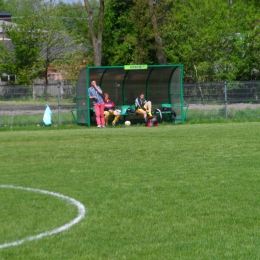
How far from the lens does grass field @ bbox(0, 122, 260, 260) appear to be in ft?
23.4

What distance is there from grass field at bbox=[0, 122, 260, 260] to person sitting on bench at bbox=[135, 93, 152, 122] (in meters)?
9.26

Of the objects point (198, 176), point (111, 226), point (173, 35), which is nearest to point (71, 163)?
point (198, 176)

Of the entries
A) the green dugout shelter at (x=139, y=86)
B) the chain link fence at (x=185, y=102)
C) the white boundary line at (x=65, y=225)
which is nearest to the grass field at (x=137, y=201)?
the white boundary line at (x=65, y=225)

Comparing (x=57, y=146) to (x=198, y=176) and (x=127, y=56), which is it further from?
(x=127, y=56)

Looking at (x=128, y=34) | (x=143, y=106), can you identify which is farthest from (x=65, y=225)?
(x=128, y=34)

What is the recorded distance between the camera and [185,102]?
3130 cm

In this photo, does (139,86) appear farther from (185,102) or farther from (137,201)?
(137,201)

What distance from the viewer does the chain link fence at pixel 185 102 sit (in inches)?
1164

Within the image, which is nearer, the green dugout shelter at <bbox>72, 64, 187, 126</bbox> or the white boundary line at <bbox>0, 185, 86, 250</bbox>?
the white boundary line at <bbox>0, 185, 86, 250</bbox>

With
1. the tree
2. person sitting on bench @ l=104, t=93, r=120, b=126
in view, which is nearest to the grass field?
person sitting on bench @ l=104, t=93, r=120, b=126

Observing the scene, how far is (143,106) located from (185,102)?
369cm

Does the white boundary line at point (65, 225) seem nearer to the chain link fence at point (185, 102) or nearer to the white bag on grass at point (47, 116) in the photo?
the white bag on grass at point (47, 116)

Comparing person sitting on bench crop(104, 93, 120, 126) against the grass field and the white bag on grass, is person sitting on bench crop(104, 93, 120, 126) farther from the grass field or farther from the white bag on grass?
the grass field

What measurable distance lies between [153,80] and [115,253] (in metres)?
24.3
